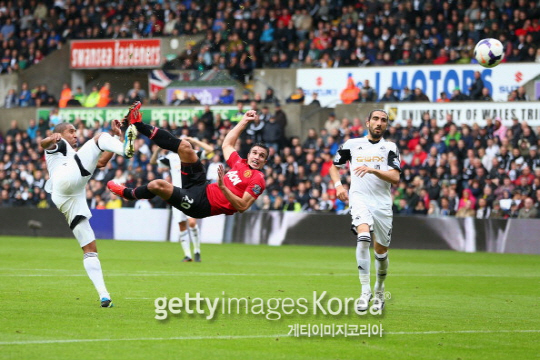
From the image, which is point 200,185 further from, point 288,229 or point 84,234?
point 288,229

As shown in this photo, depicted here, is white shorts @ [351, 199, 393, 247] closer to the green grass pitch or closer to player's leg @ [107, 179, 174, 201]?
the green grass pitch

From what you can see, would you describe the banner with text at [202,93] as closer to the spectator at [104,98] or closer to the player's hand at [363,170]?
the spectator at [104,98]

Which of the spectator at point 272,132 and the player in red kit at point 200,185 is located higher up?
the spectator at point 272,132

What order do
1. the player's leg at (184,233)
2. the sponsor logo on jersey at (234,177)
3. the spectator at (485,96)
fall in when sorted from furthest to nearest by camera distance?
the spectator at (485,96) < the player's leg at (184,233) < the sponsor logo on jersey at (234,177)

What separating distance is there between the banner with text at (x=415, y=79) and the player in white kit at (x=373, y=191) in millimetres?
19184

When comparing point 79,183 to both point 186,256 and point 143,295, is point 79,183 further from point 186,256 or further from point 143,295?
point 186,256

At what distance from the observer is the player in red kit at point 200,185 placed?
40.4 ft

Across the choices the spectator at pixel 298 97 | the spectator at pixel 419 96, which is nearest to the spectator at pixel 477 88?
the spectator at pixel 419 96

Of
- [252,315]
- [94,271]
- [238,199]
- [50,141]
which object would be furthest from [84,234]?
[252,315]

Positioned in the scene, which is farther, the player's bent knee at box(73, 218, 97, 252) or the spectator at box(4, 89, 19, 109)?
the spectator at box(4, 89, 19, 109)

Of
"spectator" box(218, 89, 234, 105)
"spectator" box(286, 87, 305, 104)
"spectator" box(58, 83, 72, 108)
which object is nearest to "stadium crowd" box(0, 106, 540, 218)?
"spectator" box(218, 89, 234, 105)

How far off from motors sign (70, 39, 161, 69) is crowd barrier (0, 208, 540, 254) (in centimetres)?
883

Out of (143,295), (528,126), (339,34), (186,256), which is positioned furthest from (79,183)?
(339,34)

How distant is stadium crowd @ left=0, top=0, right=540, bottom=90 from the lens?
103ft
